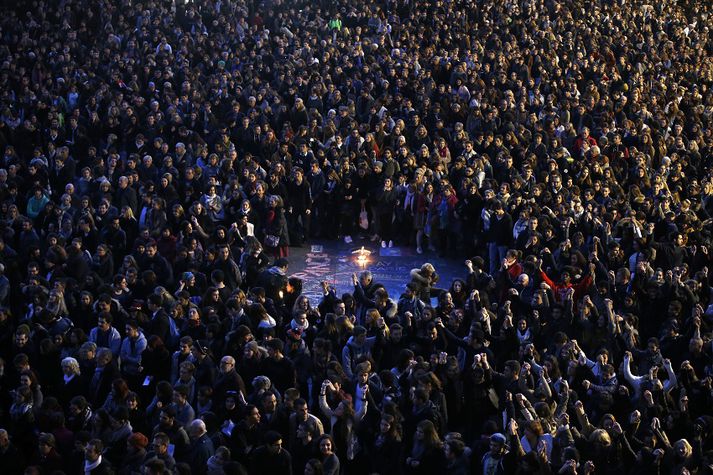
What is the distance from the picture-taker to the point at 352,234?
768 inches

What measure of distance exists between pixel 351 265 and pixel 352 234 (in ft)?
4.00

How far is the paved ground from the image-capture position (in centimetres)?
1753

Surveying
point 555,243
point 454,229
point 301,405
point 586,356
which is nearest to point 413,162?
point 454,229

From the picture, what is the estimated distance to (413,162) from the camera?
1920 centimetres

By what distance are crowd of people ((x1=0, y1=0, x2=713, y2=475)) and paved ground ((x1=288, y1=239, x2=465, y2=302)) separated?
9.2 inches

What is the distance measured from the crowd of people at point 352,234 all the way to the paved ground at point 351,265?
0.23 meters

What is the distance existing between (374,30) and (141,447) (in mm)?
19212

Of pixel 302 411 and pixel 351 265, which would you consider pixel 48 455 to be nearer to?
pixel 302 411

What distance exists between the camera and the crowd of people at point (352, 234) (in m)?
11.0

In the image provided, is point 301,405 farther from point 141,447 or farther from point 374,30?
point 374,30

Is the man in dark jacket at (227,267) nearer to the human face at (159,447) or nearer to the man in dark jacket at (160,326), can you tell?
the man in dark jacket at (160,326)

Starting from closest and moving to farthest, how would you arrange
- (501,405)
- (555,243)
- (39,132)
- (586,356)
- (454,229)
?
(501,405) < (586,356) < (555,243) < (454,229) < (39,132)

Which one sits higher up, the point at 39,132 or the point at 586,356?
the point at 39,132

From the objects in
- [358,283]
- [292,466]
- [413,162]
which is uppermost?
[413,162]
